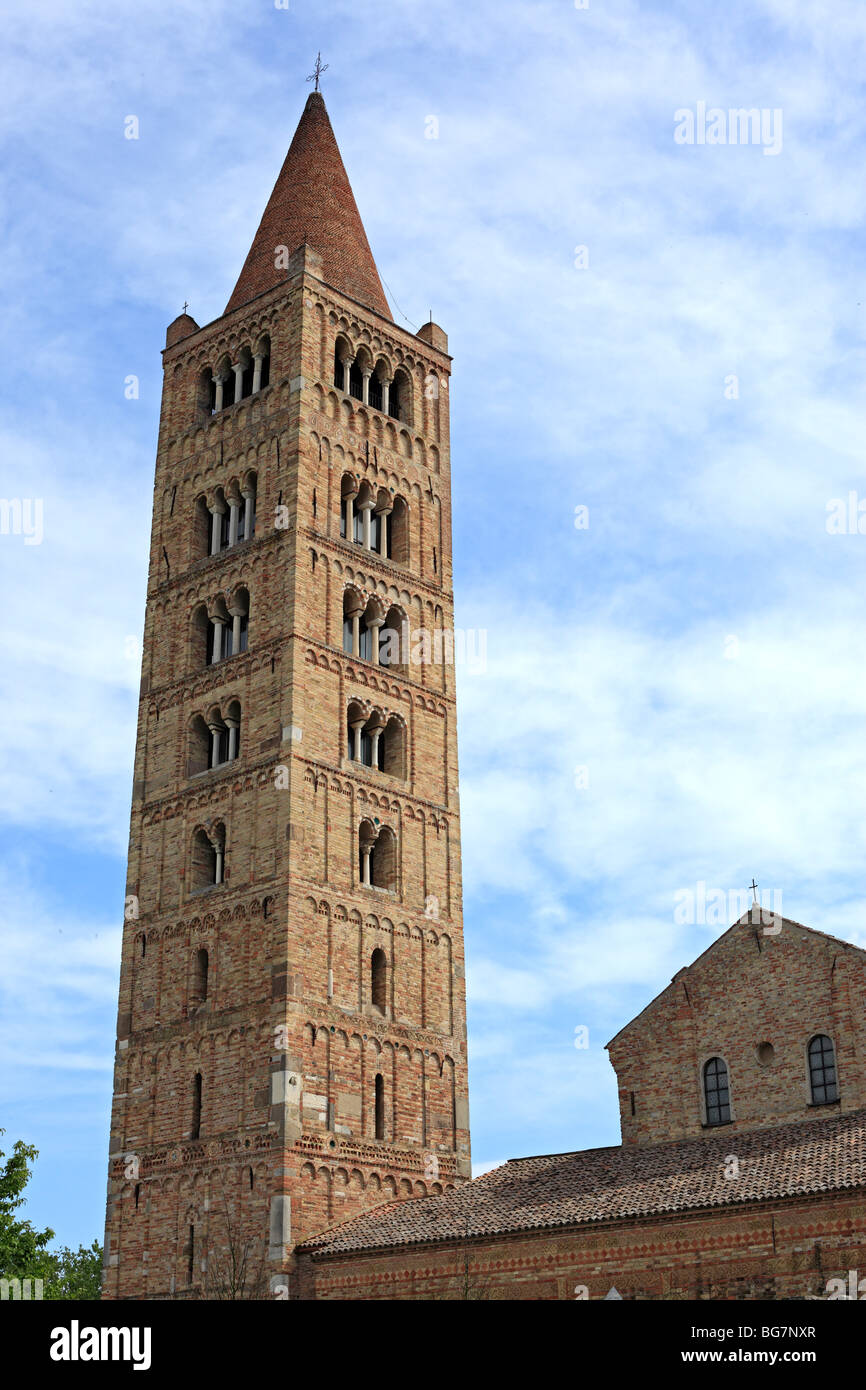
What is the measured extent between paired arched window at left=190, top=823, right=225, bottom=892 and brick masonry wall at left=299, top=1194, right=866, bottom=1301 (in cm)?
835

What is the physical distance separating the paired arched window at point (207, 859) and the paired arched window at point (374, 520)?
7.48 m

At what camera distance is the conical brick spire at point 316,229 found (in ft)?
120

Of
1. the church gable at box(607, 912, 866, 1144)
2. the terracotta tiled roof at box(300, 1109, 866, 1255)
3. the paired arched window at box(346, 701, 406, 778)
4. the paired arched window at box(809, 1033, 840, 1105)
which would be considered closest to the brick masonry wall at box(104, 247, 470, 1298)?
the paired arched window at box(346, 701, 406, 778)

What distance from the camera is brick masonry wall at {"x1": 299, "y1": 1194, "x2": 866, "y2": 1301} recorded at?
20.4 m

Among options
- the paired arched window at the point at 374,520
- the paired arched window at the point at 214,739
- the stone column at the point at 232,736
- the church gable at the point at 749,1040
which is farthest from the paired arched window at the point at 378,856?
the paired arched window at the point at 374,520

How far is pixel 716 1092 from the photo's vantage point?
2738 cm

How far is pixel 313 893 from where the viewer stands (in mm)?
29344

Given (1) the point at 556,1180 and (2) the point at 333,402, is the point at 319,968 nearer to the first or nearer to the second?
(1) the point at 556,1180

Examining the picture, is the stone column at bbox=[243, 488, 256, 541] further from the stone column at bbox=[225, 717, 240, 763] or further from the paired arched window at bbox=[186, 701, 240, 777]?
the stone column at bbox=[225, 717, 240, 763]

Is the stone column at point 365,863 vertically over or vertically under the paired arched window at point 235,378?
under

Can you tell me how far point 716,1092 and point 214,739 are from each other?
42.2ft

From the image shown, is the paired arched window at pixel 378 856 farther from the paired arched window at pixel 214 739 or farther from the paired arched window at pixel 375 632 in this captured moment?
the paired arched window at pixel 375 632
